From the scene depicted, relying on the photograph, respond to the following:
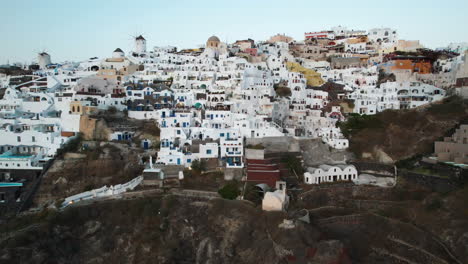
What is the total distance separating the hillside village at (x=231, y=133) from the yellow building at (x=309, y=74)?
17.3 inches

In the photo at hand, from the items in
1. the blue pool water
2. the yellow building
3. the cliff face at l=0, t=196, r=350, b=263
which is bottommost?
the cliff face at l=0, t=196, r=350, b=263

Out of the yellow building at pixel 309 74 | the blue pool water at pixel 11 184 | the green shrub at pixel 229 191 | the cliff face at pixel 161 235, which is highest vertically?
the yellow building at pixel 309 74

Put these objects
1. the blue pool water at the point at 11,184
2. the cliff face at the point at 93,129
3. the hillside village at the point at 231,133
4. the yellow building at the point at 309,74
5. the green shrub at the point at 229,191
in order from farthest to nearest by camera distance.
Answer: the yellow building at the point at 309,74, the cliff face at the point at 93,129, the blue pool water at the point at 11,184, the hillside village at the point at 231,133, the green shrub at the point at 229,191

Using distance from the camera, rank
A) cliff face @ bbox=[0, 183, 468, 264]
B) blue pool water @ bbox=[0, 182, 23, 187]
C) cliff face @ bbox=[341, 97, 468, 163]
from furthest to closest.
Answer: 1. cliff face @ bbox=[341, 97, 468, 163]
2. blue pool water @ bbox=[0, 182, 23, 187]
3. cliff face @ bbox=[0, 183, 468, 264]

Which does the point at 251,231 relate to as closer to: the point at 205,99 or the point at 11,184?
the point at 205,99

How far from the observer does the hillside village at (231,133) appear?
110 ft

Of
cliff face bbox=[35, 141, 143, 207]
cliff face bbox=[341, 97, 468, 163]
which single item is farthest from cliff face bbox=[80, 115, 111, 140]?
cliff face bbox=[341, 97, 468, 163]

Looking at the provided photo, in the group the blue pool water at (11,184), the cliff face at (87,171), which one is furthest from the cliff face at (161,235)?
the blue pool water at (11,184)

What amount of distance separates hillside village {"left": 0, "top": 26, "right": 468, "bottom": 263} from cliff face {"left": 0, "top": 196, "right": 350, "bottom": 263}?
1.33m

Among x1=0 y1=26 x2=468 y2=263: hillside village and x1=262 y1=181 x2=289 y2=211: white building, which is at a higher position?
x1=0 y1=26 x2=468 y2=263: hillside village

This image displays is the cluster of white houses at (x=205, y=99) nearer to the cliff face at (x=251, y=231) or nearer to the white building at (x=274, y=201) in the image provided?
the cliff face at (x=251, y=231)

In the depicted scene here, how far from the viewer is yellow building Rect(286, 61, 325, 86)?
172 ft

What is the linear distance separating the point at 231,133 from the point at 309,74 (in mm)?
20490

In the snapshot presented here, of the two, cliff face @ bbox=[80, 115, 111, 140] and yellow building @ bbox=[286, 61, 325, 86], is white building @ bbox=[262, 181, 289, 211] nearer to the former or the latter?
cliff face @ bbox=[80, 115, 111, 140]
